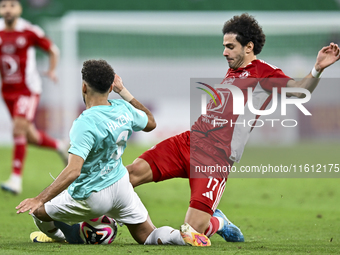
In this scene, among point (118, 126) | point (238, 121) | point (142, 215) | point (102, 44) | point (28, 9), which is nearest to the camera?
point (118, 126)

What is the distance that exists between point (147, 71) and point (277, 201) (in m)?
13.4

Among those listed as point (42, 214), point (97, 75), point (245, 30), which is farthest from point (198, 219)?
point (245, 30)

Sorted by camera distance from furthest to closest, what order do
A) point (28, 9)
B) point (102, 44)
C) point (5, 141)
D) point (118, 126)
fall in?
point (28, 9) → point (102, 44) → point (5, 141) → point (118, 126)

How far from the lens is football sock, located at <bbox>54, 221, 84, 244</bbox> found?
4602 mm

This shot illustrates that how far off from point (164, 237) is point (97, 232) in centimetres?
57

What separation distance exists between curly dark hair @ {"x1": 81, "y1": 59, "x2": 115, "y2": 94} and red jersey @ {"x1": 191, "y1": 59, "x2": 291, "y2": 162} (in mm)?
1340

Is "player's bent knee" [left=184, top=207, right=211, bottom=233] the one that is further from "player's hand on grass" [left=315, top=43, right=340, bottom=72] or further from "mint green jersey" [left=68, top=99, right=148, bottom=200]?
"player's hand on grass" [left=315, top=43, right=340, bottom=72]

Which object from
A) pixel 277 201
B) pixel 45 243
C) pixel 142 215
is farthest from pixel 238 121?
pixel 277 201

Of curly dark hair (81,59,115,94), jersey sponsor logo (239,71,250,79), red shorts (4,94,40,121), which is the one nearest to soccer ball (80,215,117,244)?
curly dark hair (81,59,115,94)

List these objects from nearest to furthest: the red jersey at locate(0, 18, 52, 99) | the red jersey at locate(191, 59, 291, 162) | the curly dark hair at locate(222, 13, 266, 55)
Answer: the red jersey at locate(191, 59, 291, 162) → the curly dark hair at locate(222, 13, 266, 55) → the red jersey at locate(0, 18, 52, 99)

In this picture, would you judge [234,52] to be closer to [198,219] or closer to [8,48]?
[198,219]

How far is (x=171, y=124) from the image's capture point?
750 inches

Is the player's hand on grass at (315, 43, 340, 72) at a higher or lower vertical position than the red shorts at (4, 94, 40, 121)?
higher

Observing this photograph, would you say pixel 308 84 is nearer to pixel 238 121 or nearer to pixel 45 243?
pixel 238 121
